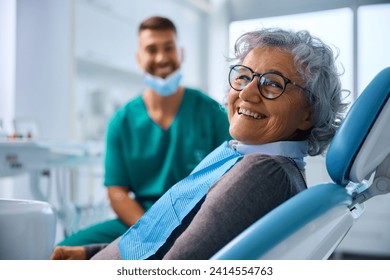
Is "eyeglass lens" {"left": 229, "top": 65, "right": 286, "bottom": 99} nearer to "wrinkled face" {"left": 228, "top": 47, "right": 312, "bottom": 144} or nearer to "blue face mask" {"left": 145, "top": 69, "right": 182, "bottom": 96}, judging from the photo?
"wrinkled face" {"left": 228, "top": 47, "right": 312, "bottom": 144}

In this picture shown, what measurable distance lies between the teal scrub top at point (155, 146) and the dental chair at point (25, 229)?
39cm

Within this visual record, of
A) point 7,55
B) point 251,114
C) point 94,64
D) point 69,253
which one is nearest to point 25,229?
point 69,253

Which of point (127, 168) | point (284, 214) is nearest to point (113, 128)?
point (127, 168)

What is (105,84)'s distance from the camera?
2758 millimetres

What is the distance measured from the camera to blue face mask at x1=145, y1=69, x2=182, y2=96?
1.32 m

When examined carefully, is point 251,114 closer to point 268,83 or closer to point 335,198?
point 268,83

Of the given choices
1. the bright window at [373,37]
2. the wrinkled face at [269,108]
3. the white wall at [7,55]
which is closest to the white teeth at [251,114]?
the wrinkled face at [269,108]

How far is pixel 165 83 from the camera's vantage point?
1.34 meters

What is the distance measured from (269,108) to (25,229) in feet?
1.67

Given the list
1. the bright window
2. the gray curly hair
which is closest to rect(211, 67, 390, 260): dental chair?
the gray curly hair

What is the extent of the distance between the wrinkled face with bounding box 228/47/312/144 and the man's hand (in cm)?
45

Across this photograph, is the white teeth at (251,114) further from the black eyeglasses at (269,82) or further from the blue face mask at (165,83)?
the blue face mask at (165,83)

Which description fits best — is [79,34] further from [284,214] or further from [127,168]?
[284,214]
